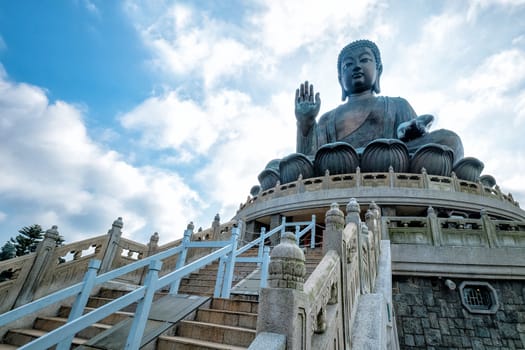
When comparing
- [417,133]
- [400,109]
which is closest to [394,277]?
[417,133]

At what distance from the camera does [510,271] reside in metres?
6.53

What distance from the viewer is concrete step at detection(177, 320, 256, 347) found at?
10.0 feet

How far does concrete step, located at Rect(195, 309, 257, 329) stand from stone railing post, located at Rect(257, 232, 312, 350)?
1.51m

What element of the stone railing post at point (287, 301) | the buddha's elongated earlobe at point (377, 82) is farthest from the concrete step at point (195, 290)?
the buddha's elongated earlobe at point (377, 82)

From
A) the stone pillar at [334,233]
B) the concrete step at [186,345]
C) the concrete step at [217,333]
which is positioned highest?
the stone pillar at [334,233]

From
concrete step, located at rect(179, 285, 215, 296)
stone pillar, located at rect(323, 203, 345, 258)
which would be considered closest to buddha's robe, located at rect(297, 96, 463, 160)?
concrete step, located at rect(179, 285, 215, 296)

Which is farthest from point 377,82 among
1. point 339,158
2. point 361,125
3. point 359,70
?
point 339,158

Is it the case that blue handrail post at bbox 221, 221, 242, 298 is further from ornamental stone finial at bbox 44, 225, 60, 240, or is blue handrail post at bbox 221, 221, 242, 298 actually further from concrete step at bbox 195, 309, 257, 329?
ornamental stone finial at bbox 44, 225, 60, 240

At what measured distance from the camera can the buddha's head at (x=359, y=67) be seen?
20.0 meters

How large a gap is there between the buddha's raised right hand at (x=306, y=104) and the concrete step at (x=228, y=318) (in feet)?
51.1

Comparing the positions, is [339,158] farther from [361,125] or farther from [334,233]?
[334,233]

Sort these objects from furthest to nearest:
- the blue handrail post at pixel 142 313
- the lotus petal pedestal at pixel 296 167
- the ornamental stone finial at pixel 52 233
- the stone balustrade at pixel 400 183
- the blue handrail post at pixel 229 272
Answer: the lotus petal pedestal at pixel 296 167 → the stone balustrade at pixel 400 183 → the ornamental stone finial at pixel 52 233 → the blue handrail post at pixel 229 272 → the blue handrail post at pixel 142 313

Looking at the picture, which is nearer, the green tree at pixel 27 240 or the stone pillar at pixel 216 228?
the stone pillar at pixel 216 228

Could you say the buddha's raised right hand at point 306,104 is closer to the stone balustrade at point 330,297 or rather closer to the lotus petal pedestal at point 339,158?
the lotus petal pedestal at point 339,158
